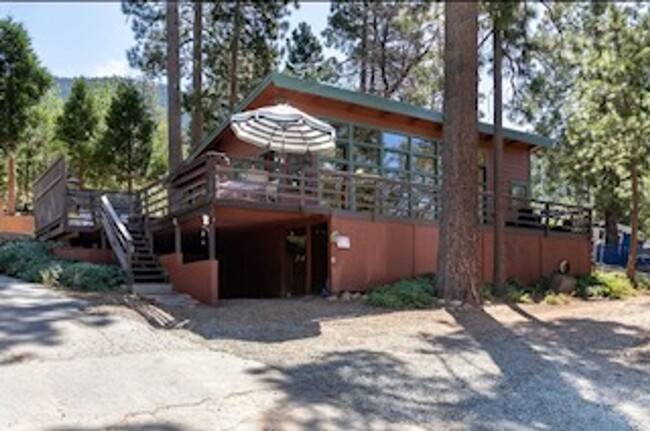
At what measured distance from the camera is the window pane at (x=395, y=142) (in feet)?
49.8

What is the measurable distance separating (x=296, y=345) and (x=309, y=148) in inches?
216

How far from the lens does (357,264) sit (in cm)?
1221

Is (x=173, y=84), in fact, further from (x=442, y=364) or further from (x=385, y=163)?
(x=442, y=364)

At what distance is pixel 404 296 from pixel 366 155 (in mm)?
4902

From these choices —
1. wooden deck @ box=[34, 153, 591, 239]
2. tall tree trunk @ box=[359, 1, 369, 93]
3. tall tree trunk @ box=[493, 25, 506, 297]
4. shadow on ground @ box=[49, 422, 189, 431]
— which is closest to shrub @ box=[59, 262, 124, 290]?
wooden deck @ box=[34, 153, 591, 239]

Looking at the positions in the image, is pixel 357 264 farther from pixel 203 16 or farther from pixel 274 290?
pixel 203 16

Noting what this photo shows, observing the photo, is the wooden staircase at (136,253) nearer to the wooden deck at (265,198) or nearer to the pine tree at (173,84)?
the wooden deck at (265,198)

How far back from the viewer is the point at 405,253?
515 inches

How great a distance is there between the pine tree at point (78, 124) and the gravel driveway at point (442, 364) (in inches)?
703

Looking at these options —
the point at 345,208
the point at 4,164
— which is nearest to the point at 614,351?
the point at 345,208

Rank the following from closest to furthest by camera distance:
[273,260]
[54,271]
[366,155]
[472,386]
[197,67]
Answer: [472,386] → [54,271] → [273,260] → [366,155] → [197,67]

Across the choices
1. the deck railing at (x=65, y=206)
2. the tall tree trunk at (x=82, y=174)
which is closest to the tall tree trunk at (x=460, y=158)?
the deck railing at (x=65, y=206)

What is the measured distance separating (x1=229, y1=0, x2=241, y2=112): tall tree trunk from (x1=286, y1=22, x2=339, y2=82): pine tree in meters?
2.75

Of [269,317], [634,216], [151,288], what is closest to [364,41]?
[634,216]
